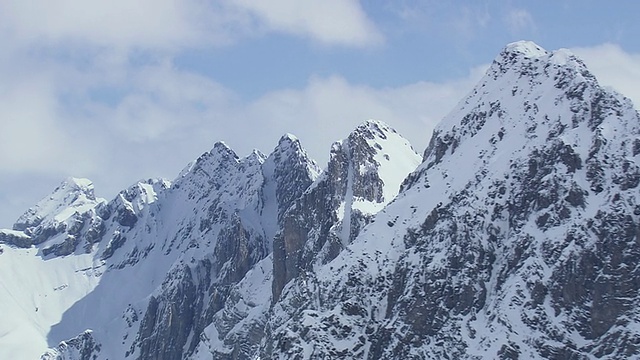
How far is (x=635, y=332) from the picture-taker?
19850 centimetres

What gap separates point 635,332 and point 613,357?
558cm

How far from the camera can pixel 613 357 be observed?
19950 centimetres
